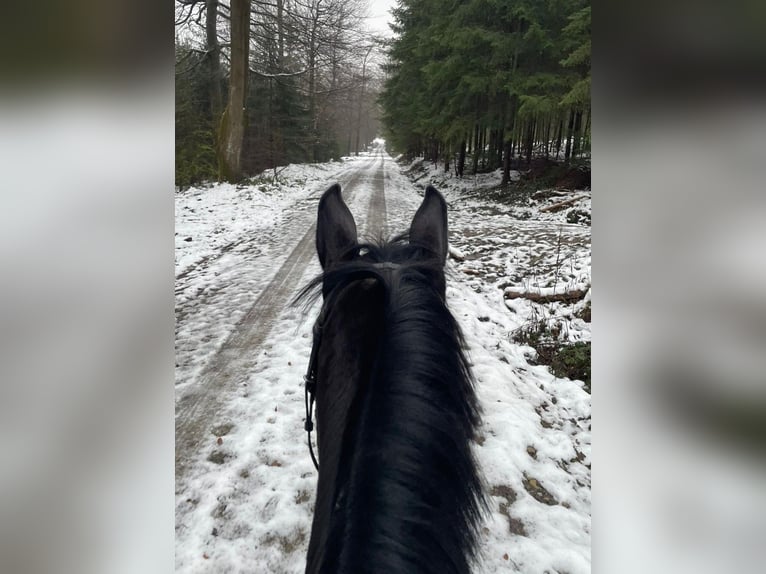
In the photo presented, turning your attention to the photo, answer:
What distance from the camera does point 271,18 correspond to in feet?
31.4

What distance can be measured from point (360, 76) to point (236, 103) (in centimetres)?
733

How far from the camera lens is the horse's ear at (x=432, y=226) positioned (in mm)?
1539

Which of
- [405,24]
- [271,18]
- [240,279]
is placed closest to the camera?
[240,279]

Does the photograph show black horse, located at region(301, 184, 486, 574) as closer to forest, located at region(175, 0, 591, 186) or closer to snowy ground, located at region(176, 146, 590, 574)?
snowy ground, located at region(176, 146, 590, 574)

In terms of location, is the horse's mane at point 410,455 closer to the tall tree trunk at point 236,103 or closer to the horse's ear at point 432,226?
the horse's ear at point 432,226

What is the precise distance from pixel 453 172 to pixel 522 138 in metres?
5.61

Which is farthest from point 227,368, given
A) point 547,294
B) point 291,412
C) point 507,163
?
point 507,163

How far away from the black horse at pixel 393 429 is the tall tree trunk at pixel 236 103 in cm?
936

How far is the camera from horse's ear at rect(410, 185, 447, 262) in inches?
60.6

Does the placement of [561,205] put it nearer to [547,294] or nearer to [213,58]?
[547,294]

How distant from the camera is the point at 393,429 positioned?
774 mm
